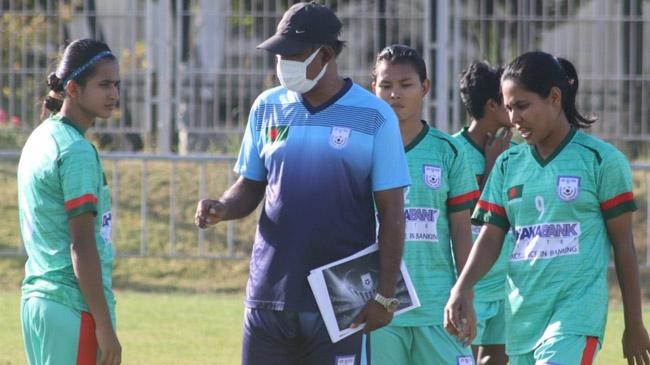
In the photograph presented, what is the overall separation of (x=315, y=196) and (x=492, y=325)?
309 cm

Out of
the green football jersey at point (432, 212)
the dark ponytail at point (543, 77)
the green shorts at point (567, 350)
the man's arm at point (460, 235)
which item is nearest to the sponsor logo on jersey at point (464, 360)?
the green football jersey at point (432, 212)

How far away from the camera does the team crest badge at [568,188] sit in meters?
5.86

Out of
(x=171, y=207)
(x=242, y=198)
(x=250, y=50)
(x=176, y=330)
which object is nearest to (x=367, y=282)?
(x=242, y=198)

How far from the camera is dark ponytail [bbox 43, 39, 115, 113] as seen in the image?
228 inches

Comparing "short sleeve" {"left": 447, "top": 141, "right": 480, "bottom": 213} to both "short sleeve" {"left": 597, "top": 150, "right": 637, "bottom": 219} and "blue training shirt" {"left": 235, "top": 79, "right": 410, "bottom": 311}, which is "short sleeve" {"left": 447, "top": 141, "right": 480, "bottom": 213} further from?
"blue training shirt" {"left": 235, "top": 79, "right": 410, "bottom": 311}

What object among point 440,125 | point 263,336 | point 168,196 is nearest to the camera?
point 263,336

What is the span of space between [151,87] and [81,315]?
1163cm

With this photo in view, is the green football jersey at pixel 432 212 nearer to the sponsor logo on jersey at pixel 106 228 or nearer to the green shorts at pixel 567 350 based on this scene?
the green shorts at pixel 567 350

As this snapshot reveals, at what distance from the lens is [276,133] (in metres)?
5.45

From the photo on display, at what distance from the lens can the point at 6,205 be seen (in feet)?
53.0

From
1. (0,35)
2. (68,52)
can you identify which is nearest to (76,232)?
(68,52)

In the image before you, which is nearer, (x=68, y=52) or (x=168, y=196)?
(x=68, y=52)

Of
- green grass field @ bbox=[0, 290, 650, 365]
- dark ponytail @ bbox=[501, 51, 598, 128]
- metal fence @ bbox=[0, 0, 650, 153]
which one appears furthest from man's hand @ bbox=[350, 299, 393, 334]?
metal fence @ bbox=[0, 0, 650, 153]

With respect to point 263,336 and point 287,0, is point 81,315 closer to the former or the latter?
point 263,336
